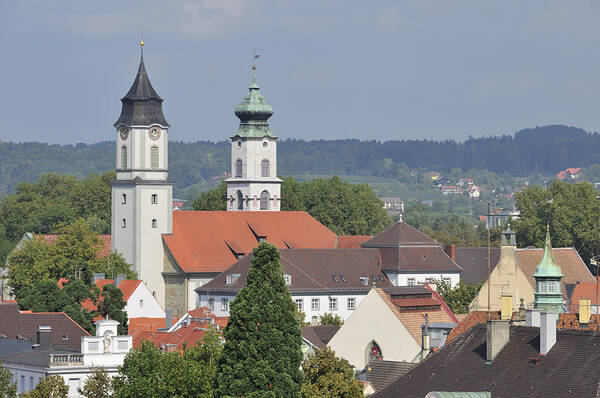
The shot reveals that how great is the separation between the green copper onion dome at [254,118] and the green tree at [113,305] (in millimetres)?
60352

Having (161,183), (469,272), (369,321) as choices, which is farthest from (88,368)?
(469,272)

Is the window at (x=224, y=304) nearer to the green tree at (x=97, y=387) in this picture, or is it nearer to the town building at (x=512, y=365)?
the green tree at (x=97, y=387)

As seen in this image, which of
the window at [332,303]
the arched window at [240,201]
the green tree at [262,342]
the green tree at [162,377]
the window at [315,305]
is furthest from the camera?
the arched window at [240,201]

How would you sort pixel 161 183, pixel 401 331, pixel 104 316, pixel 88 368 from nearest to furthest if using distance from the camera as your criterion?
pixel 88 368 → pixel 401 331 → pixel 104 316 → pixel 161 183

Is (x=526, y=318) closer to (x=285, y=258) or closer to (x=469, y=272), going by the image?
(x=285, y=258)

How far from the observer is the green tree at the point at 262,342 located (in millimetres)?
55344

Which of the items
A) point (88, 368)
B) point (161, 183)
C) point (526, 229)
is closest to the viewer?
point (88, 368)

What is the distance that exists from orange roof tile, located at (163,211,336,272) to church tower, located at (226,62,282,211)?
13174mm

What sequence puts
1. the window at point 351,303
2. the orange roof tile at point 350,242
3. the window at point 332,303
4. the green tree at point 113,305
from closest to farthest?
the green tree at point 113,305, the window at point 332,303, the window at point 351,303, the orange roof tile at point 350,242

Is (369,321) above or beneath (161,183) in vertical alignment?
beneath

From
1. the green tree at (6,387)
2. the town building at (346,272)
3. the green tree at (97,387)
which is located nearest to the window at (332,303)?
the town building at (346,272)

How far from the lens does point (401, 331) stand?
246 ft

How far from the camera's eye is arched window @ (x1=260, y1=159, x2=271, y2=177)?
508 feet

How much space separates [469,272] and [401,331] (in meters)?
59.7
